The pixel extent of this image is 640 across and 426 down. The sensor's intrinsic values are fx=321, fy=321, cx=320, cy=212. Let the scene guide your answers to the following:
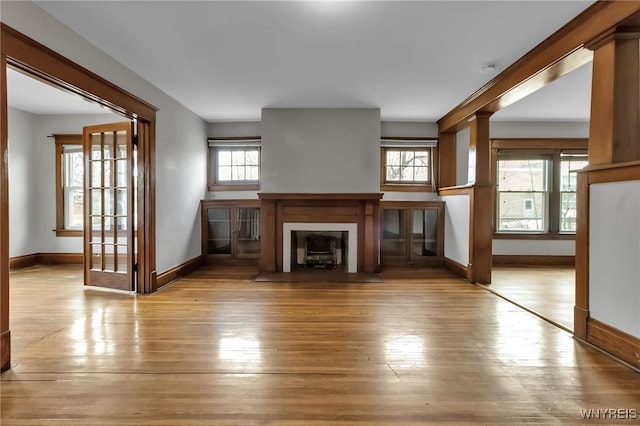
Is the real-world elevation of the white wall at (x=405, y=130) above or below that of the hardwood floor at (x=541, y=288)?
above

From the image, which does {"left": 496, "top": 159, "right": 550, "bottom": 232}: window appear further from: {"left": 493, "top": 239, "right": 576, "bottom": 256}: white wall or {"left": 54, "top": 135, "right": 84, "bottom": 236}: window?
{"left": 54, "top": 135, "right": 84, "bottom": 236}: window

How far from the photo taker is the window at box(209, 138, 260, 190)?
5.76 meters

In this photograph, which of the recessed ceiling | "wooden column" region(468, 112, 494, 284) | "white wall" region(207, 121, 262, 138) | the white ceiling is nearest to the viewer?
the white ceiling

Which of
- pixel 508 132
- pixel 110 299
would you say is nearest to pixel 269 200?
pixel 110 299

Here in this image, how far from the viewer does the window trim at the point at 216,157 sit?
5668 mm

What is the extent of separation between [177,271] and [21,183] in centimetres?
328

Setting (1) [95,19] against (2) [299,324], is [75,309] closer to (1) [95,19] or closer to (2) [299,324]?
(2) [299,324]

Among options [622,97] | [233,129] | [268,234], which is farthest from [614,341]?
[233,129]

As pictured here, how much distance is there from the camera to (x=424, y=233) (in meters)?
5.57

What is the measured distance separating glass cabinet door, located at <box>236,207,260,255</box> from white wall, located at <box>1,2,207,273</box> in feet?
2.26

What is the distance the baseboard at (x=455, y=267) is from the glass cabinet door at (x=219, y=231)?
12.2 feet

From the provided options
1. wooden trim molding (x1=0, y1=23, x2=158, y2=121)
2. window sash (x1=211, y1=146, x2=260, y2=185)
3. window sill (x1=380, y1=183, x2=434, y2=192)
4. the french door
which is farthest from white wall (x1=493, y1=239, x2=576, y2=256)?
wooden trim molding (x1=0, y1=23, x2=158, y2=121)

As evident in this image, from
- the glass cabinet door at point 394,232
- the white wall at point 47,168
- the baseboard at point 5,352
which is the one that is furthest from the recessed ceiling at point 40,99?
the glass cabinet door at point 394,232

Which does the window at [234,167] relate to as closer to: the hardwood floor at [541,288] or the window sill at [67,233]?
the window sill at [67,233]
